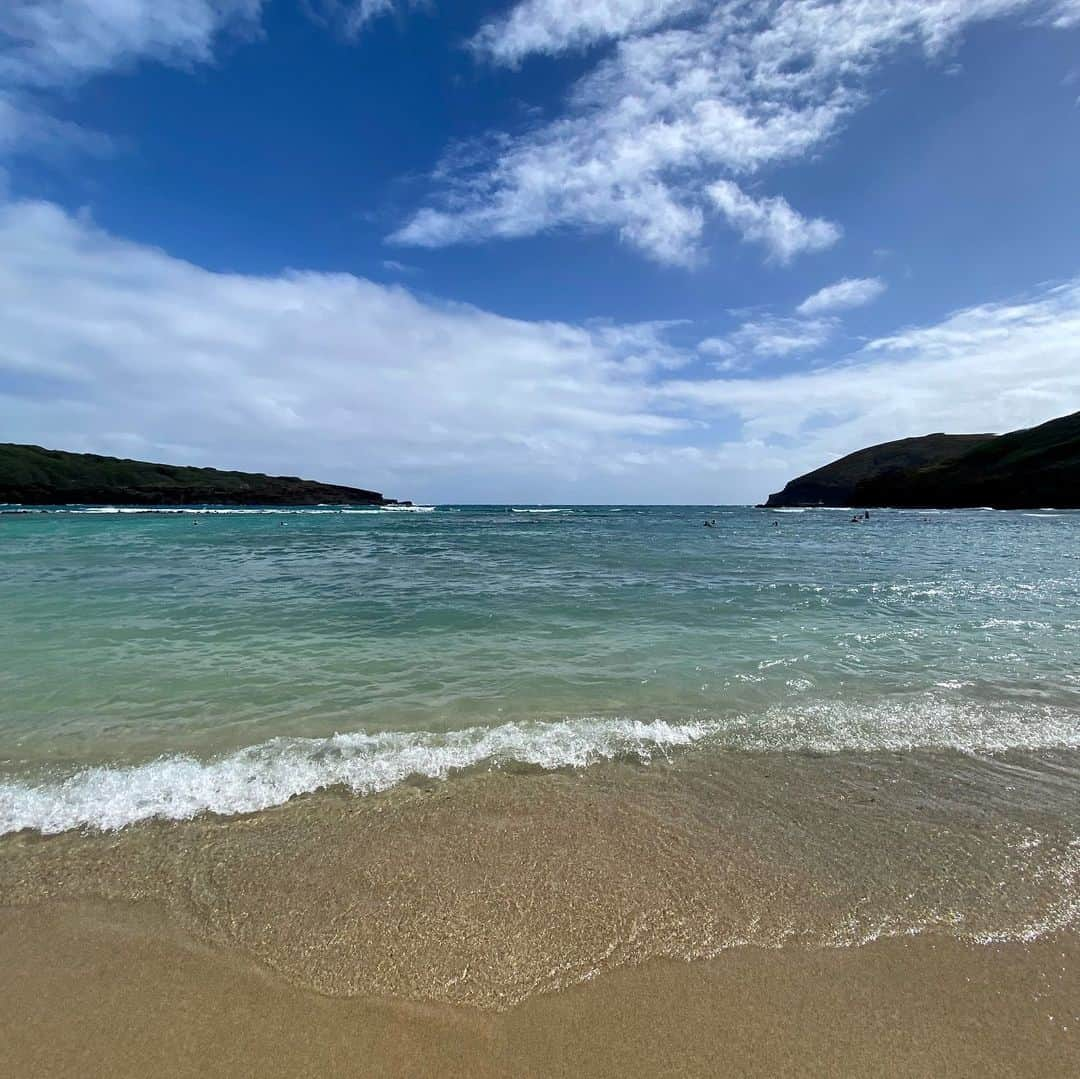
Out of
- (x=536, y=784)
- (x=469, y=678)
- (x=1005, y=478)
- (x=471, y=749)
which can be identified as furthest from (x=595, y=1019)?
(x=1005, y=478)

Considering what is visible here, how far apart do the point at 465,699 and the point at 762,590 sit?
34.9 ft

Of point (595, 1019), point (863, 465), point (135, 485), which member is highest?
point (863, 465)

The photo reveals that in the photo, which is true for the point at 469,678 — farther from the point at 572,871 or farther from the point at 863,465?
the point at 863,465

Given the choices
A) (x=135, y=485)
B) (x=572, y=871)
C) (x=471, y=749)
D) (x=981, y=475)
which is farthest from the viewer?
(x=135, y=485)

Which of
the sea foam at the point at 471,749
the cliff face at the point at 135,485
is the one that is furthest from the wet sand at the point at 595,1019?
the cliff face at the point at 135,485

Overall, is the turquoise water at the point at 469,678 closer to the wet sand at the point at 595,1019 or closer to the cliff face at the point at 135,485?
the wet sand at the point at 595,1019

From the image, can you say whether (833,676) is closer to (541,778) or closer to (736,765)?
(736,765)

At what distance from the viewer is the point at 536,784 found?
15.2ft

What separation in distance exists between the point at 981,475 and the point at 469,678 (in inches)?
5326

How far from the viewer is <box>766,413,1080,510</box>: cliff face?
Result: 95.1m

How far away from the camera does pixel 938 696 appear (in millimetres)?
6672

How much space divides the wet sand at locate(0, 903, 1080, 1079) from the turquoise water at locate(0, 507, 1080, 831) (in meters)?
1.74

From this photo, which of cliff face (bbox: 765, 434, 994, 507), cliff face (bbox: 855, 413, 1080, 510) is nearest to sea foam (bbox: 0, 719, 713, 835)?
cliff face (bbox: 855, 413, 1080, 510)

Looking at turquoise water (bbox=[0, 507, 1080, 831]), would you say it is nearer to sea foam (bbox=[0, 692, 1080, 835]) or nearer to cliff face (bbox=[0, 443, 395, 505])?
sea foam (bbox=[0, 692, 1080, 835])
